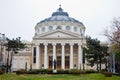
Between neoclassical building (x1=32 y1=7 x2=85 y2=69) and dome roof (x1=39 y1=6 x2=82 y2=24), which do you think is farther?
dome roof (x1=39 y1=6 x2=82 y2=24)

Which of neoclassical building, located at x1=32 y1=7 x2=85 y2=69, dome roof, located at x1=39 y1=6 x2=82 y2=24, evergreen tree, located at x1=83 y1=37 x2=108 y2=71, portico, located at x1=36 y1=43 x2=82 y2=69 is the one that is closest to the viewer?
evergreen tree, located at x1=83 y1=37 x2=108 y2=71

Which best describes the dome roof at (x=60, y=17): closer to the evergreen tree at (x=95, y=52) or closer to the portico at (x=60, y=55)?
the portico at (x=60, y=55)

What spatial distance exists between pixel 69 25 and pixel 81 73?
41.1 metres

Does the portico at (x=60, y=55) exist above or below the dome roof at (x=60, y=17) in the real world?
below

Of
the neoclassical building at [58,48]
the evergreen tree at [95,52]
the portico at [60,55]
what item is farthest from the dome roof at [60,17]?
the evergreen tree at [95,52]

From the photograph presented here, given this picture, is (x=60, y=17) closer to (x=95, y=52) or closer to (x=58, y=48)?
(x=58, y=48)

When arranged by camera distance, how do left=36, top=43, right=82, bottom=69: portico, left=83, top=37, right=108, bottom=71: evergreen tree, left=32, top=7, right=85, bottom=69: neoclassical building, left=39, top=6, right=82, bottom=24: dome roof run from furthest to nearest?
left=39, top=6, right=82, bottom=24: dome roof → left=32, top=7, right=85, bottom=69: neoclassical building → left=36, top=43, right=82, bottom=69: portico → left=83, top=37, right=108, bottom=71: evergreen tree

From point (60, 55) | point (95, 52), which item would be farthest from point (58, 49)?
point (95, 52)

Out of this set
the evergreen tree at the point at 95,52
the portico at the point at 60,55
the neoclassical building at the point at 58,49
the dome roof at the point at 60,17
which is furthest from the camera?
the dome roof at the point at 60,17

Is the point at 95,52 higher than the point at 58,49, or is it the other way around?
the point at 58,49

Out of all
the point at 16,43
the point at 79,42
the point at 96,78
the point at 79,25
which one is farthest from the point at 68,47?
the point at 96,78

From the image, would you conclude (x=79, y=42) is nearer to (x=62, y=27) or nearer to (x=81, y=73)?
(x=62, y=27)

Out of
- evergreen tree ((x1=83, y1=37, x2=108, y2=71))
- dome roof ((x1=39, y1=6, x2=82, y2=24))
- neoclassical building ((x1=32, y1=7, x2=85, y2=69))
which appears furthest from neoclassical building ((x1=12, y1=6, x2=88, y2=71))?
evergreen tree ((x1=83, y1=37, x2=108, y2=71))

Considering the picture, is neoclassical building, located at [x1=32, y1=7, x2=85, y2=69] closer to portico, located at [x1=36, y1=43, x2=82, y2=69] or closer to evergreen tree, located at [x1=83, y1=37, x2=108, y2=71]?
portico, located at [x1=36, y1=43, x2=82, y2=69]
